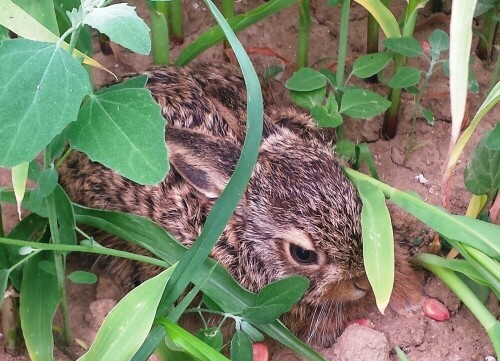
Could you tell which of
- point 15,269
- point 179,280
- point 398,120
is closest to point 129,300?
point 179,280

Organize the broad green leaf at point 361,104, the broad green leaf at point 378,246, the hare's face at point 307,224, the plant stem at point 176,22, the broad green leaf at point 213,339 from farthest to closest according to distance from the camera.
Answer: the plant stem at point 176,22 → the broad green leaf at point 361,104 → the hare's face at point 307,224 → the broad green leaf at point 378,246 → the broad green leaf at point 213,339

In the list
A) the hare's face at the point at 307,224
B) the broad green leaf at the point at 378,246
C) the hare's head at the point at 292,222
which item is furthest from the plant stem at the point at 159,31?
the broad green leaf at the point at 378,246

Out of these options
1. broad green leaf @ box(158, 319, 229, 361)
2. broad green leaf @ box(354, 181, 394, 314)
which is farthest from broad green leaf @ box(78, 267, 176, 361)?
broad green leaf @ box(354, 181, 394, 314)

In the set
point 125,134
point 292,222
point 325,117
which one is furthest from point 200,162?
point 125,134

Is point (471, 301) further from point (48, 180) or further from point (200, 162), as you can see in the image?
point (48, 180)

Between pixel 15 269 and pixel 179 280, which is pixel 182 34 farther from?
pixel 179 280

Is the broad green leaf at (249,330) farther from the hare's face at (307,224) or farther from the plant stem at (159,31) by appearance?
the plant stem at (159,31)
